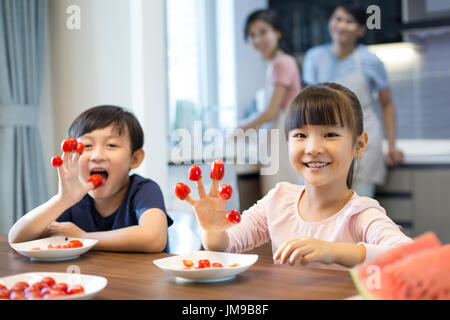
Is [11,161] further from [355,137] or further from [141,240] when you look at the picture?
[355,137]

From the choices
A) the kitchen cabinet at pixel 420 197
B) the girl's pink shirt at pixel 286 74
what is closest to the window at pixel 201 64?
the girl's pink shirt at pixel 286 74

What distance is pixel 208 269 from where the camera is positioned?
0.91m

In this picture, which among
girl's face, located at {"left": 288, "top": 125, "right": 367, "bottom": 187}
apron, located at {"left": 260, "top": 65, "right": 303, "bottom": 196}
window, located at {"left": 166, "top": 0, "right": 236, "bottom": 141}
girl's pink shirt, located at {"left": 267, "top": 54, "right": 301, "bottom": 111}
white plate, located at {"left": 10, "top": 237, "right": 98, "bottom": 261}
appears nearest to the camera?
white plate, located at {"left": 10, "top": 237, "right": 98, "bottom": 261}

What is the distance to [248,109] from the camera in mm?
4312

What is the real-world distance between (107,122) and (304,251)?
82 centimetres

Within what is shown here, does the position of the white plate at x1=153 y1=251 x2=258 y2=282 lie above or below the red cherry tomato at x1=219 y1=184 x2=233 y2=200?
below

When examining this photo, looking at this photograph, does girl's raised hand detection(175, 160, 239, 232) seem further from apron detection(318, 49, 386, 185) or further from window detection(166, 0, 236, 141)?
window detection(166, 0, 236, 141)

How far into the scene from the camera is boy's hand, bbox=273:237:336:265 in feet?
3.11

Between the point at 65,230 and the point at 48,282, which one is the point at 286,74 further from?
the point at 48,282

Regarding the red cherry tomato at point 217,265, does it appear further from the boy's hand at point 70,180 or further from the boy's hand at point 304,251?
the boy's hand at point 70,180

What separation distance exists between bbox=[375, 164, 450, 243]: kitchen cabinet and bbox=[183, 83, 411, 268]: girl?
69.7 inches

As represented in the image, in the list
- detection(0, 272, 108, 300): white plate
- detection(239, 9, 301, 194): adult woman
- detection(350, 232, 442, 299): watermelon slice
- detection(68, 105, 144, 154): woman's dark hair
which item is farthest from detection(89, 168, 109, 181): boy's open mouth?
detection(239, 9, 301, 194): adult woman

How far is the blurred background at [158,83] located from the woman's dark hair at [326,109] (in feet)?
2.05

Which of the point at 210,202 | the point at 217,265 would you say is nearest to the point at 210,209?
the point at 210,202
